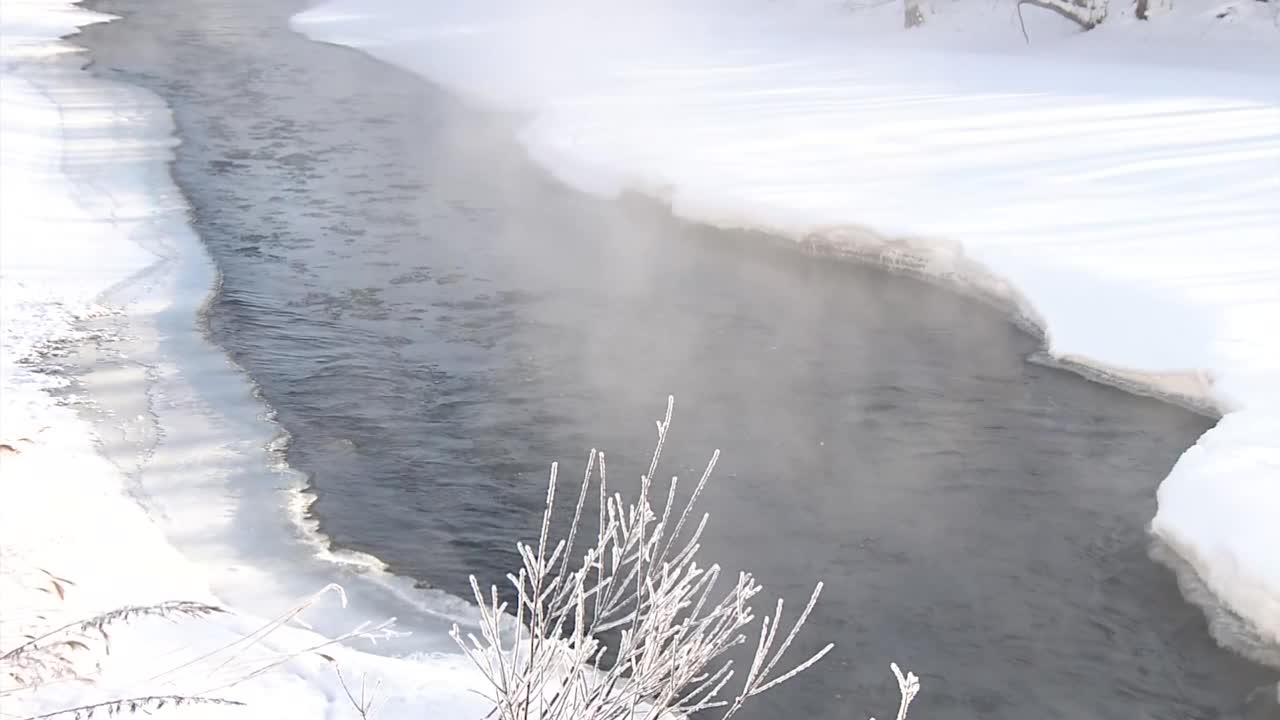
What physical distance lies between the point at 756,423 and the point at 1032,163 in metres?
5.54

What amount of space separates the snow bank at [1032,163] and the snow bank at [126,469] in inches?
166

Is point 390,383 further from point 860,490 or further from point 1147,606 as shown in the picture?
point 1147,606

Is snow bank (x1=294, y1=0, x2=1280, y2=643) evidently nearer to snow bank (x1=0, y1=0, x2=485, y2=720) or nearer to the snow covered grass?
the snow covered grass

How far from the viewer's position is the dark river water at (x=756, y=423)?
593 cm

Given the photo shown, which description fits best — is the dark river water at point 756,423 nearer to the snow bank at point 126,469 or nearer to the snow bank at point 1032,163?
the snow bank at point 1032,163

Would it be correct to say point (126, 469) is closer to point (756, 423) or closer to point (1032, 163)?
point (756, 423)

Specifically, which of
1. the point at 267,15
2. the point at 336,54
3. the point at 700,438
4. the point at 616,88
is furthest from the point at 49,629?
the point at 267,15

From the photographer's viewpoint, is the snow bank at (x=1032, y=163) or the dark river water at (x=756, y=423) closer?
the dark river water at (x=756, y=423)

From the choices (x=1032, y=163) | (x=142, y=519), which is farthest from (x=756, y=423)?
(x=1032, y=163)

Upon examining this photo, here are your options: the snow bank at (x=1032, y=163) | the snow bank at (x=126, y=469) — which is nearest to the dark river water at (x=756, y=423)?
the snow bank at (x=1032, y=163)

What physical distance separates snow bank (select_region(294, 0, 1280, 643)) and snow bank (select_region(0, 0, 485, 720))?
166 inches

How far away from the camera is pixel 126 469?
722 centimetres

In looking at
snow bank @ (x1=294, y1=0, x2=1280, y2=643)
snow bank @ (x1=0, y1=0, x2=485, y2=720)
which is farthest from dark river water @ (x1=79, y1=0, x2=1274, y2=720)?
snow bank @ (x1=0, y1=0, x2=485, y2=720)

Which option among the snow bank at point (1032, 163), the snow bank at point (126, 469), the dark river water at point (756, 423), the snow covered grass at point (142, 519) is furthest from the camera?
the snow bank at point (1032, 163)
